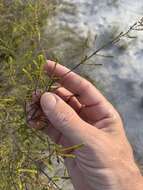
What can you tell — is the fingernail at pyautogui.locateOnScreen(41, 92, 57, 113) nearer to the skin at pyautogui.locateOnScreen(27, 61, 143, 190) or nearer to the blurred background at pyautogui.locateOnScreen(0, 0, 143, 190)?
the skin at pyautogui.locateOnScreen(27, 61, 143, 190)

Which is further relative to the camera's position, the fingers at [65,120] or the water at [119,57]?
the water at [119,57]

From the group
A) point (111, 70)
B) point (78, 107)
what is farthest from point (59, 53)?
point (78, 107)

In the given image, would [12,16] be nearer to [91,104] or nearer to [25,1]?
[25,1]

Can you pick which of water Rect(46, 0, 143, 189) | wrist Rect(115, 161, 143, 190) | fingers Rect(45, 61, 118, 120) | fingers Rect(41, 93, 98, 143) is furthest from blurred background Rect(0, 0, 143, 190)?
fingers Rect(41, 93, 98, 143)

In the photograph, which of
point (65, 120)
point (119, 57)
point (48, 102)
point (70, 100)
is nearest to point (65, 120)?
point (65, 120)

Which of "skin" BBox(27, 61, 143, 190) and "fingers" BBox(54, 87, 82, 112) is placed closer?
"skin" BBox(27, 61, 143, 190)

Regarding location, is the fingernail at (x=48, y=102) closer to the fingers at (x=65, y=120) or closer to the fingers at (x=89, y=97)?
the fingers at (x=65, y=120)

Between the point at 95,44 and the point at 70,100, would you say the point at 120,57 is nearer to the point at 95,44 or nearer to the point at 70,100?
the point at 95,44

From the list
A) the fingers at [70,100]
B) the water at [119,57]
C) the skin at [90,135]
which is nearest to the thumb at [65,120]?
the skin at [90,135]
